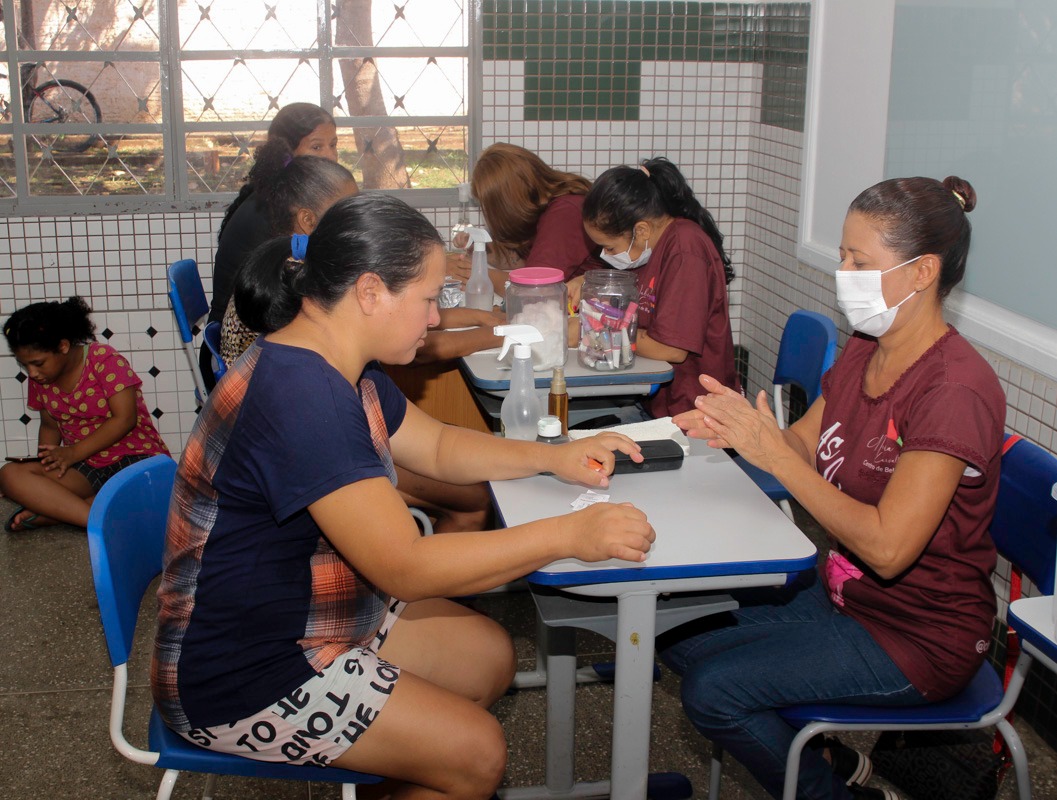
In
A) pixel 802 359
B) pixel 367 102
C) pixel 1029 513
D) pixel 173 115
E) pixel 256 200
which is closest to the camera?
pixel 1029 513

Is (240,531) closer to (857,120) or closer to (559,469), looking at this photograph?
(559,469)

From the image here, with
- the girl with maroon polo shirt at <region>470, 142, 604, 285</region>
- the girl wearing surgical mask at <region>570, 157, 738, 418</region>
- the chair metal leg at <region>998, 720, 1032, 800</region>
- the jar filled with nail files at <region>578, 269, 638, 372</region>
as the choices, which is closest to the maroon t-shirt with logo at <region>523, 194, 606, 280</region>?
→ the girl with maroon polo shirt at <region>470, 142, 604, 285</region>

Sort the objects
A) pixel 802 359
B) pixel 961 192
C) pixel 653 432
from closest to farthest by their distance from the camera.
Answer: pixel 961 192
pixel 653 432
pixel 802 359

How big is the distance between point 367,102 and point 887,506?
Answer: 9.99 feet

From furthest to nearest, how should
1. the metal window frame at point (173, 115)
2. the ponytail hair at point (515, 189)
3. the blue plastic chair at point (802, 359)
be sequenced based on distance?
the metal window frame at point (173, 115) < the ponytail hair at point (515, 189) < the blue plastic chair at point (802, 359)

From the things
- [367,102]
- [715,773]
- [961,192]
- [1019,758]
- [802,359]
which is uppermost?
[367,102]

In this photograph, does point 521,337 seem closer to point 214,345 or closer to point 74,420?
point 214,345

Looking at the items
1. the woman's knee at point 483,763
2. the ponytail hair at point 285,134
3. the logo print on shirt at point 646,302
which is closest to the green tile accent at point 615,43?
the ponytail hair at point 285,134

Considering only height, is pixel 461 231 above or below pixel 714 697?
above

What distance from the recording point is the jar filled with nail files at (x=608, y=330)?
2.70 meters

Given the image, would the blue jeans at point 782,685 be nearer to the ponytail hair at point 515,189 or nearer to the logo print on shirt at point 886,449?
the logo print on shirt at point 886,449

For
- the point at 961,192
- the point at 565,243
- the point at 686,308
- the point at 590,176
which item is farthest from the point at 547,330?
the point at 590,176

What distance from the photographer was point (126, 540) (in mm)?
1762

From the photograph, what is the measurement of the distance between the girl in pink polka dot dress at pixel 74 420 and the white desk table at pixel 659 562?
2.26 m
